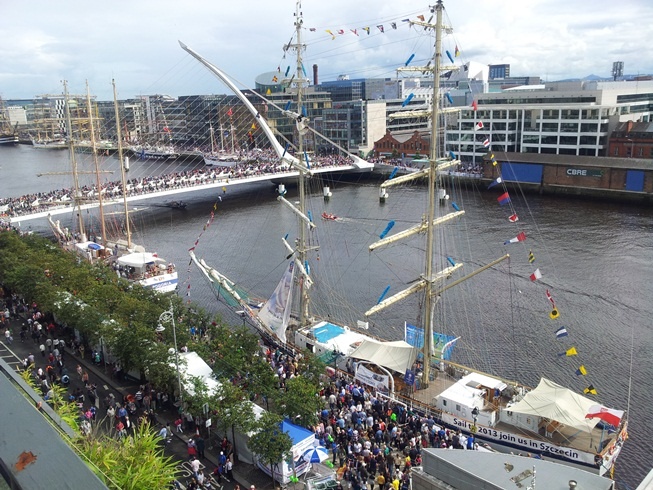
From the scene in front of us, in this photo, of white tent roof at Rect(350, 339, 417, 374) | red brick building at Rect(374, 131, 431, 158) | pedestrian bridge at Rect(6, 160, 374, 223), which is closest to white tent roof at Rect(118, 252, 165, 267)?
pedestrian bridge at Rect(6, 160, 374, 223)

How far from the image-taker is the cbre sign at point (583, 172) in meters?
50.5

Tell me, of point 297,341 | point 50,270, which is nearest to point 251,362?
point 297,341

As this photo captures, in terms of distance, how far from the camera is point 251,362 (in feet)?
54.6

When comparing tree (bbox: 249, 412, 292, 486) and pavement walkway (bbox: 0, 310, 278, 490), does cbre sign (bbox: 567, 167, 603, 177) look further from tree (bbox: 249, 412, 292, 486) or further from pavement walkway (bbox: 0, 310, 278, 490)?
tree (bbox: 249, 412, 292, 486)

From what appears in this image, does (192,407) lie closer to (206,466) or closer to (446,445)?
(206,466)

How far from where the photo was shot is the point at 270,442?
12195mm

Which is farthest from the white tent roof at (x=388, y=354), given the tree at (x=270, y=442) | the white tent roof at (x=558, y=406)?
the tree at (x=270, y=442)

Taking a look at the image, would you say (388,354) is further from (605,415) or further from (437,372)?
→ (605,415)

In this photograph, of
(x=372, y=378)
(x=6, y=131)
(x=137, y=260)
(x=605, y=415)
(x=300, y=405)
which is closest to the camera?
(x=300, y=405)

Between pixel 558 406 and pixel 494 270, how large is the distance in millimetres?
17269

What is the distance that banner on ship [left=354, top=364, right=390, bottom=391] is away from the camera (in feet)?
57.9

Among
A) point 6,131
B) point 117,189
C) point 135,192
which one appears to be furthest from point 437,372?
point 6,131

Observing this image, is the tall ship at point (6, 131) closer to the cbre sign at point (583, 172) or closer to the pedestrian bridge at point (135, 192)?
the pedestrian bridge at point (135, 192)

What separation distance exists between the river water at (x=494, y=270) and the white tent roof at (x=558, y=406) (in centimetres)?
225
